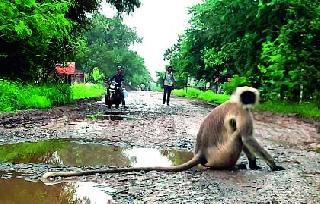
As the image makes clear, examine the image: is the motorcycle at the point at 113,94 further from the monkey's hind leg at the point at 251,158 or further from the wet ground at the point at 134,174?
the monkey's hind leg at the point at 251,158

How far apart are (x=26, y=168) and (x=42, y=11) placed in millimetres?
16743

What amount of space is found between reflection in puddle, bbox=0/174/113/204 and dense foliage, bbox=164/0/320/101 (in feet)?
59.4

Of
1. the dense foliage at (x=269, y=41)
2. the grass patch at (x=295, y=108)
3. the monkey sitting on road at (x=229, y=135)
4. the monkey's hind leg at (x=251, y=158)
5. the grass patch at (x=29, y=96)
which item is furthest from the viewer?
Answer: the dense foliage at (x=269, y=41)

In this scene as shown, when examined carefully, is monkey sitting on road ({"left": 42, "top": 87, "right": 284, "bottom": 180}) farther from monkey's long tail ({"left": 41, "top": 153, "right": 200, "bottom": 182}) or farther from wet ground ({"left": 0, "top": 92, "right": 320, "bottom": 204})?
wet ground ({"left": 0, "top": 92, "right": 320, "bottom": 204})

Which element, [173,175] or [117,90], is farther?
[117,90]

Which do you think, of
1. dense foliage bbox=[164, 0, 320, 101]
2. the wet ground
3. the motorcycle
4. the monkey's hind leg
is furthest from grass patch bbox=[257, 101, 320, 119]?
the monkey's hind leg

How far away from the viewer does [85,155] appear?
853 cm

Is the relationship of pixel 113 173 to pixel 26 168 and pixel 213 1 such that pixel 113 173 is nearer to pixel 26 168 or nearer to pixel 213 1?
pixel 26 168

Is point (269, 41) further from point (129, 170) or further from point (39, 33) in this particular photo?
point (129, 170)

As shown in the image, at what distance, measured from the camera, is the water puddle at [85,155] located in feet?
25.9

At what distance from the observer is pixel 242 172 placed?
290 inches

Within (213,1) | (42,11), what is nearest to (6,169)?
(42,11)

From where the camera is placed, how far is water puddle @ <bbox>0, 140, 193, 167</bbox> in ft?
25.9

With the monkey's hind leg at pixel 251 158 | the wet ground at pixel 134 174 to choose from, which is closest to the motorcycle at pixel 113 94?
the wet ground at pixel 134 174
